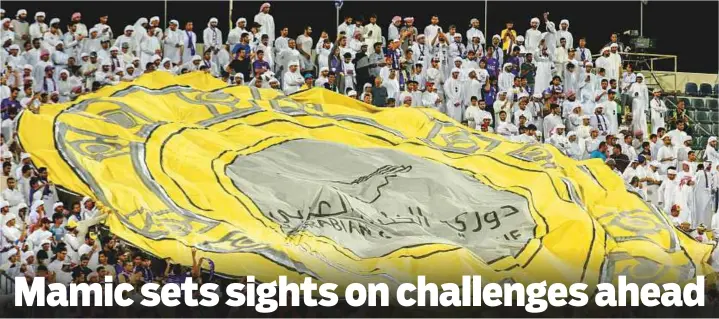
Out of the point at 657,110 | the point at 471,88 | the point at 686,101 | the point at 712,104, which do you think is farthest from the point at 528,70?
the point at 712,104

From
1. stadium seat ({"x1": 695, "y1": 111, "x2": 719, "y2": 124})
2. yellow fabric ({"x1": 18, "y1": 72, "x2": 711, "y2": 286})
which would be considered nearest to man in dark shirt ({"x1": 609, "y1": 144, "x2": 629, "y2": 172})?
yellow fabric ({"x1": 18, "y1": 72, "x2": 711, "y2": 286})

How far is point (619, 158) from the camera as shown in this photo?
27312 millimetres

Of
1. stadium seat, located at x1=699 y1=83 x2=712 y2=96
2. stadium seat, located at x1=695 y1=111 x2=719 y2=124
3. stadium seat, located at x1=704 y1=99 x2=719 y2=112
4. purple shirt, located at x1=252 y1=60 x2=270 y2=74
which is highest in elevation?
purple shirt, located at x1=252 y1=60 x2=270 y2=74

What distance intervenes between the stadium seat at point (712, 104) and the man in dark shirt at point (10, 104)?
14.4 meters

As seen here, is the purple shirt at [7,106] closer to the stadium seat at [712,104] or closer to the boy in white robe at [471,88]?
the boy in white robe at [471,88]

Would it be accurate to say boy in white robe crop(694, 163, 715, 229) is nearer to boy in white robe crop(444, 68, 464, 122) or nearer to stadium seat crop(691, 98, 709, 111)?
boy in white robe crop(444, 68, 464, 122)

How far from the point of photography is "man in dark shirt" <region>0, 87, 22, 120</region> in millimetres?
24172

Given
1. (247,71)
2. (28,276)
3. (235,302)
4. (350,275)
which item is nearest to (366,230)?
(350,275)

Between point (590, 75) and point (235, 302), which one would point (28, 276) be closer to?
point (235, 302)

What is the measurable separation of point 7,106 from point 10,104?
0.25 ft

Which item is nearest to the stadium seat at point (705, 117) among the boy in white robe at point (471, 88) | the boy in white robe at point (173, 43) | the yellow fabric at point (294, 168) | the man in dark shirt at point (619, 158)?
the man in dark shirt at point (619, 158)

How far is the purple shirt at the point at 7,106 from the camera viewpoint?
24166mm

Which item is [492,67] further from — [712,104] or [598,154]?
[712,104]

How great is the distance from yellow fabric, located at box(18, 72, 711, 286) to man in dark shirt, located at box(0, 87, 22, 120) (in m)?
1.26
